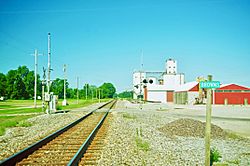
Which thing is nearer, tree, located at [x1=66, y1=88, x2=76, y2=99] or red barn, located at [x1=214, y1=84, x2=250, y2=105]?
red barn, located at [x1=214, y1=84, x2=250, y2=105]

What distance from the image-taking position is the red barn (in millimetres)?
54094

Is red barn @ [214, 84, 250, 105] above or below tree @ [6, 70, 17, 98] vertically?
below

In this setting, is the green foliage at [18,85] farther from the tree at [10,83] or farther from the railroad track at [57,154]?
the railroad track at [57,154]

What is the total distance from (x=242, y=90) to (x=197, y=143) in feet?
156

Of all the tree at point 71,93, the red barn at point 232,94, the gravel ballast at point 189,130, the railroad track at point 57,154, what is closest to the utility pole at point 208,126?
the railroad track at point 57,154

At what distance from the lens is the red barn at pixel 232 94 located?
5409 centimetres

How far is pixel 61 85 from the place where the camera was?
5817 inches

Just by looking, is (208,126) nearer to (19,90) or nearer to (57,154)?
(57,154)

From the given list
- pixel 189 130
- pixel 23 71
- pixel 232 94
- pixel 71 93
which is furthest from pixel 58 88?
pixel 189 130

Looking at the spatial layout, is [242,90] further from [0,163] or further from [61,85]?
[61,85]

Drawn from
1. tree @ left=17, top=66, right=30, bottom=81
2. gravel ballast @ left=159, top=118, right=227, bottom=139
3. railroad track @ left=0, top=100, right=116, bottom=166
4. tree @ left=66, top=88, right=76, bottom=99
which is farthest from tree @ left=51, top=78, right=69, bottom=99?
railroad track @ left=0, top=100, right=116, bottom=166

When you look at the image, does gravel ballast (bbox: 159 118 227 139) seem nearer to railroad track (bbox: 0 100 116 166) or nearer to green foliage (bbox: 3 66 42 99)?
railroad track (bbox: 0 100 116 166)

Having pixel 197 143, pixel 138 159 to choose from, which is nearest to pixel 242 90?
pixel 197 143

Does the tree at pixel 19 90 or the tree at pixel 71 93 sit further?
the tree at pixel 71 93
